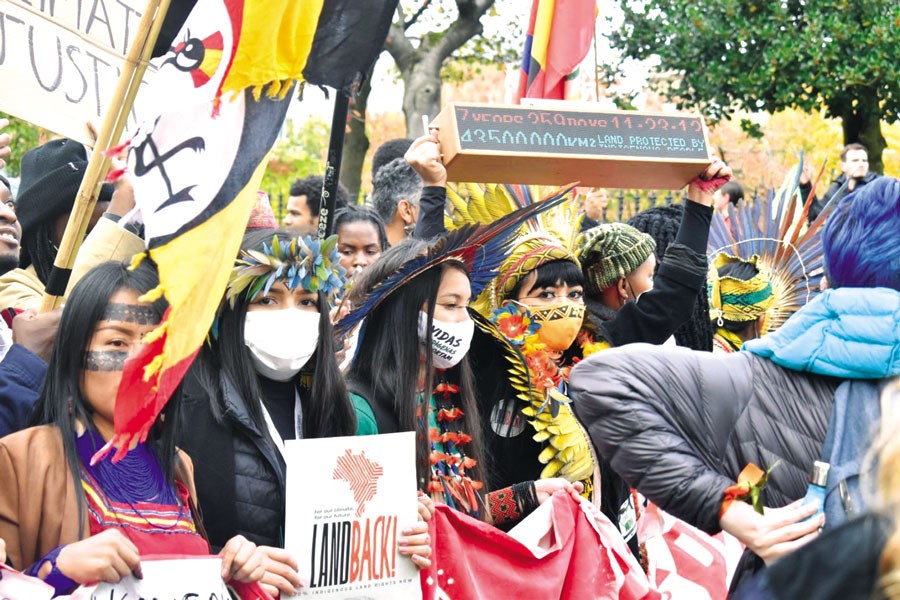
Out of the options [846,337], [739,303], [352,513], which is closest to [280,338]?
[352,513]

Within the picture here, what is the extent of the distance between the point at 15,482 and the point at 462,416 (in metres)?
1.86

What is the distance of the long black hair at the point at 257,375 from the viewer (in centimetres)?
371

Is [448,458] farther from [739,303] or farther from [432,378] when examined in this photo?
[739,303]

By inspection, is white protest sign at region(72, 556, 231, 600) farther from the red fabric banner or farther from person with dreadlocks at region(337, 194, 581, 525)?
person with dreadlocks at region(337, 194, 581, 525)

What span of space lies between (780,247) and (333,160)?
11.5ft

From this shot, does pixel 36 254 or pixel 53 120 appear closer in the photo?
pixel 53 120

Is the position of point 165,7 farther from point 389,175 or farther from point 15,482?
point 389,175

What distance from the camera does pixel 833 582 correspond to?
61.8 inches

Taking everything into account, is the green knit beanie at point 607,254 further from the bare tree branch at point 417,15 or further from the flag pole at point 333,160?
the bare tree branch at point 417,15

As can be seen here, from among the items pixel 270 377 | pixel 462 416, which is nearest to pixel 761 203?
pixel 462 416

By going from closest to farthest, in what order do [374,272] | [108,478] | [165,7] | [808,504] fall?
[808,504] < [108,478] < [165,7] < [374,272]

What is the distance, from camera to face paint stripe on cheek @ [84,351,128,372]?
3107 mm

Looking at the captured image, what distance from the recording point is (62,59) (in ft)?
13.0

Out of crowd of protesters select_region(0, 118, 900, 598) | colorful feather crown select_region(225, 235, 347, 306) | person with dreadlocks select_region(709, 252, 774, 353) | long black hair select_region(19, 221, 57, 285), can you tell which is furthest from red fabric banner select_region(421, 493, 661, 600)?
person with dreadlocks select_region(709, 252, 774, 353)
